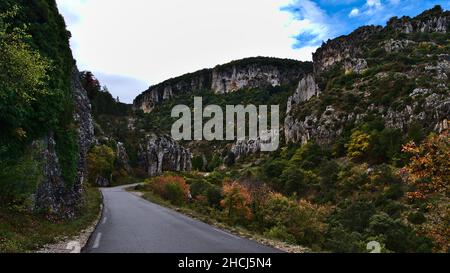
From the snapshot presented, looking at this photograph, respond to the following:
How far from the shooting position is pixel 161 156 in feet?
318

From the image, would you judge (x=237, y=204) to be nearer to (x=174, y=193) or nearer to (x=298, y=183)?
(x=174, y=193)

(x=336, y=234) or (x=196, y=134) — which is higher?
(x=196, y=134)

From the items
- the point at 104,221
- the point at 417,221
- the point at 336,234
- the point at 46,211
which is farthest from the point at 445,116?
the point at 46,211

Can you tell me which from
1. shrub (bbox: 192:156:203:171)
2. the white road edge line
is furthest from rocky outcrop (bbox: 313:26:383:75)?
the white road edge line

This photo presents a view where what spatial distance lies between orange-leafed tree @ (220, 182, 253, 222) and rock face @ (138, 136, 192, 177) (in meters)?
67.8

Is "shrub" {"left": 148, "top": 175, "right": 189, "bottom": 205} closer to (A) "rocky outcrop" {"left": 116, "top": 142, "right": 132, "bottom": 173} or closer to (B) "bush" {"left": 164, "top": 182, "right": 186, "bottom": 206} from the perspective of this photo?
(B) "bush" {"left": 164, "top": 182, "right": 186, "bottom": 206}

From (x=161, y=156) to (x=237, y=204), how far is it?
245 ft

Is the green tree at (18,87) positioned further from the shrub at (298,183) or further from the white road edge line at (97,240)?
the shrub at (298,183)

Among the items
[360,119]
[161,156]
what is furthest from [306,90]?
[161,156]

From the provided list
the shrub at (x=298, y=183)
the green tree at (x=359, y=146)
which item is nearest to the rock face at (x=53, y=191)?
the shrub at (x=298, y=183)
